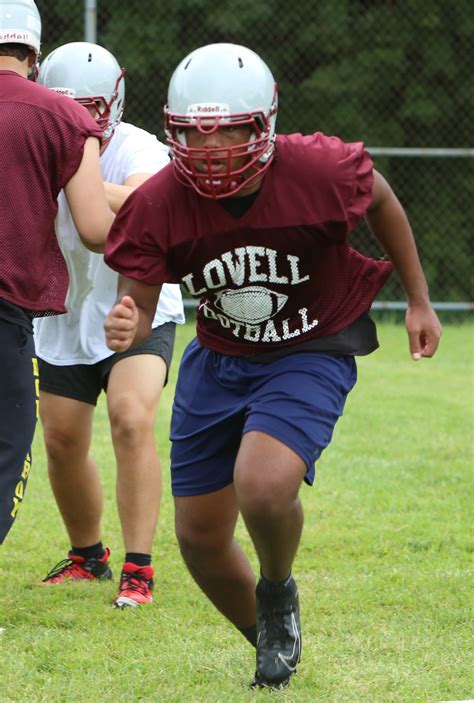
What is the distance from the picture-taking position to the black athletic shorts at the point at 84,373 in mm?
4805

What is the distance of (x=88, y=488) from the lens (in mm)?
4953

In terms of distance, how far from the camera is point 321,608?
448 centimetres

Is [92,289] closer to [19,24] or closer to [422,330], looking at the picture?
[19,24]

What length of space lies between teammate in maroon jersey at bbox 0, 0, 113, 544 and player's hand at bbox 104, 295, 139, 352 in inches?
11.4

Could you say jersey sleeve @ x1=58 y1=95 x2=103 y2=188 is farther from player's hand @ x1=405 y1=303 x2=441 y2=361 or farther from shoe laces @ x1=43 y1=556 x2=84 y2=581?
shoe laces @ x1=43 y1=556 x2=84 y2=581

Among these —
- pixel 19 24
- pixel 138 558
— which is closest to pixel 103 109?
pixel 19 24

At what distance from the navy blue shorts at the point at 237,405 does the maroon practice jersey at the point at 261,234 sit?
15 centimetres

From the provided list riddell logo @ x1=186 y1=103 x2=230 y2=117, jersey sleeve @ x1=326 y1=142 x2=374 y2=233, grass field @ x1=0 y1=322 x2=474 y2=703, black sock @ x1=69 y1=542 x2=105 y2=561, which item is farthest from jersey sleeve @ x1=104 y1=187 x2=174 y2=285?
black sock @ x1=69 y1=542 x2=105 y2=561

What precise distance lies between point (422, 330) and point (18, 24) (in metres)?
1.54

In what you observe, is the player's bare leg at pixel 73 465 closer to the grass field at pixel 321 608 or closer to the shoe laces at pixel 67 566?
the shoe laces at pixel 67 566

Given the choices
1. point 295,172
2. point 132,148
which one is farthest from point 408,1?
point 295,172

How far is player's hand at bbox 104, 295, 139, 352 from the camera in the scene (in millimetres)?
3365

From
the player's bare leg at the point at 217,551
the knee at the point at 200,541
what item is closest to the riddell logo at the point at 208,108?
the player's bare leg at the point at 217,551

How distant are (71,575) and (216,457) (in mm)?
1562
